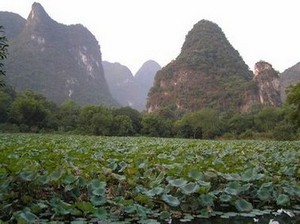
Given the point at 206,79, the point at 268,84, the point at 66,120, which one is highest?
the point at 206,79

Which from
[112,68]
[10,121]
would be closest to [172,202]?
[10,121]

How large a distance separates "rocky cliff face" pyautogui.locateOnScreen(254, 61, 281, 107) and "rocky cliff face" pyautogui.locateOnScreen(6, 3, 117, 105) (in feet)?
144

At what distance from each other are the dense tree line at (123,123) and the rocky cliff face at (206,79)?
82.8 feet

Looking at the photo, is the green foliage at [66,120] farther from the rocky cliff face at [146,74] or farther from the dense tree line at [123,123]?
the rocky cliff face at [146,74]

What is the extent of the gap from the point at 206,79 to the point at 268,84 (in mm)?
15877

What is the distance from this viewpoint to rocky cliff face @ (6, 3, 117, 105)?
284 feet

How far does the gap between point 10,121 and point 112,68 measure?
141m

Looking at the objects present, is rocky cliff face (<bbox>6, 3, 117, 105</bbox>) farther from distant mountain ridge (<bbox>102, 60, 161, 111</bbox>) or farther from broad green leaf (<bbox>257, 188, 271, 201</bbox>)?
broad green leaf (<bbox>257, 188, 271, 201</bbox>)

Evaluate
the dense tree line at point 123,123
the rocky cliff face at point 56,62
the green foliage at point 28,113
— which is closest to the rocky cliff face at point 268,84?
the dense tree line at point 123,123

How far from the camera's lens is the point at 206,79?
85.8 meters

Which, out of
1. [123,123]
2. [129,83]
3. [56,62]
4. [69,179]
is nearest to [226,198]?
[69,179]

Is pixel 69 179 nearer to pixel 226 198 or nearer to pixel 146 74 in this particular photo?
pixel 226 198

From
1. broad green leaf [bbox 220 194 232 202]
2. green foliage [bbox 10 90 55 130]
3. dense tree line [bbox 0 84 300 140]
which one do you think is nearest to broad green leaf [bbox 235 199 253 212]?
broad green leaf [bbox 220 194 232 202]

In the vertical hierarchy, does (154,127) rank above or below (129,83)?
below
